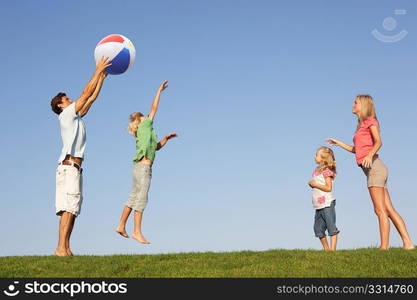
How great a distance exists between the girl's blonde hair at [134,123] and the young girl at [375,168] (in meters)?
4.91

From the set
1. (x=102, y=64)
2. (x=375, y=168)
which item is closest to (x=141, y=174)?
(x=102, y=64)

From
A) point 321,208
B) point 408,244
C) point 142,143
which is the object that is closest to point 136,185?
point 142,143

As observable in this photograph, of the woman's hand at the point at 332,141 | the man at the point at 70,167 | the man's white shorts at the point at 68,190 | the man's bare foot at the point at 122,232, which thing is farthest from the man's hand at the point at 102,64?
the woman's hand at the point at 332,141

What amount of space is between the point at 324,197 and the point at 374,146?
1.86m

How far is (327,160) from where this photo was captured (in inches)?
509

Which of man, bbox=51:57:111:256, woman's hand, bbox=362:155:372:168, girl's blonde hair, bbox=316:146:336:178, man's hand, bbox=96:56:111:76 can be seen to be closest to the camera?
woman's hand, bbox=362:155:372:168

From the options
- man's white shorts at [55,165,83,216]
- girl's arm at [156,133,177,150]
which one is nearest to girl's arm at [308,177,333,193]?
girl's arm at [156,133,177,150]

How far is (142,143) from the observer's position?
13.0 m

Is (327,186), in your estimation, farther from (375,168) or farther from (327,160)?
(375,168)

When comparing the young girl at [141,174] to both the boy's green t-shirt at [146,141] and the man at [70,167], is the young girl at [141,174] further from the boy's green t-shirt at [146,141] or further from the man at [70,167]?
the man at [70,167]

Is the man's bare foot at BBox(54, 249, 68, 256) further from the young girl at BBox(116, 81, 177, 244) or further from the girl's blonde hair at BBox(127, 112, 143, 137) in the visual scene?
the girl's blonde hair at BBox(127, 112, 143, 137)

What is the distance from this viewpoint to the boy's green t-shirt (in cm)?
1300

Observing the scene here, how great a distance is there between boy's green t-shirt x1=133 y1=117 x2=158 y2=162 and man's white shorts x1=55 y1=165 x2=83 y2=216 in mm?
1924

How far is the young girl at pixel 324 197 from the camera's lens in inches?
501
